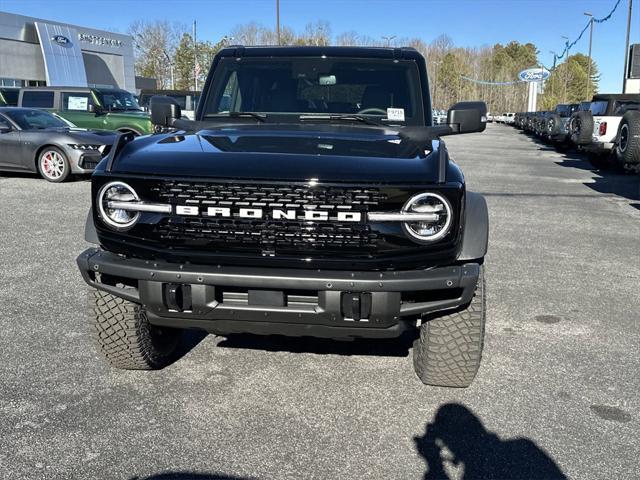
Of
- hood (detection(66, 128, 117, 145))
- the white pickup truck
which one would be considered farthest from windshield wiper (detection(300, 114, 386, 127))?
the white pickup truck

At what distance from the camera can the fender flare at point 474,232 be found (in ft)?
9.78

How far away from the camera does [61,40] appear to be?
44656mm

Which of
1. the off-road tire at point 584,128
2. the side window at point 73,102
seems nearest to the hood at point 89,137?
the side window at point 73,102

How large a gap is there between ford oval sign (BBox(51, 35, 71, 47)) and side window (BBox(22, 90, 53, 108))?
32525mm

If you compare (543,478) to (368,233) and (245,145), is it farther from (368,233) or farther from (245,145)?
(245,145)

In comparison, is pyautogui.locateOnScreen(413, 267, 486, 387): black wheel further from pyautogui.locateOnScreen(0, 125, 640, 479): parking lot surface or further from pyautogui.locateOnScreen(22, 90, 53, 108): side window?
pyautogui.locateOnScreen(22, 90, 53, 108): side window

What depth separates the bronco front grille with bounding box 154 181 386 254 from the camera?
2.79m

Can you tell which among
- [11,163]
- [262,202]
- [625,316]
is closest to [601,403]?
[625,316]

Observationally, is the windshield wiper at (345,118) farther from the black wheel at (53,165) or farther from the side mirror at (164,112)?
the black wheel at (53,165)

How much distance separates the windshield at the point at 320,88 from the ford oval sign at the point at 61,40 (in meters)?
45.0

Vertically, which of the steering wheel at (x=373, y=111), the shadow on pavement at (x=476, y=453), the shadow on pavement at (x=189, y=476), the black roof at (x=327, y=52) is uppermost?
the black roof at (x=327, y=52)

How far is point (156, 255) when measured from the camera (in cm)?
295

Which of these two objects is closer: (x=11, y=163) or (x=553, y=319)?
(x=553, y=319)

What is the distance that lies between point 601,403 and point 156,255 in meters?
2.39
